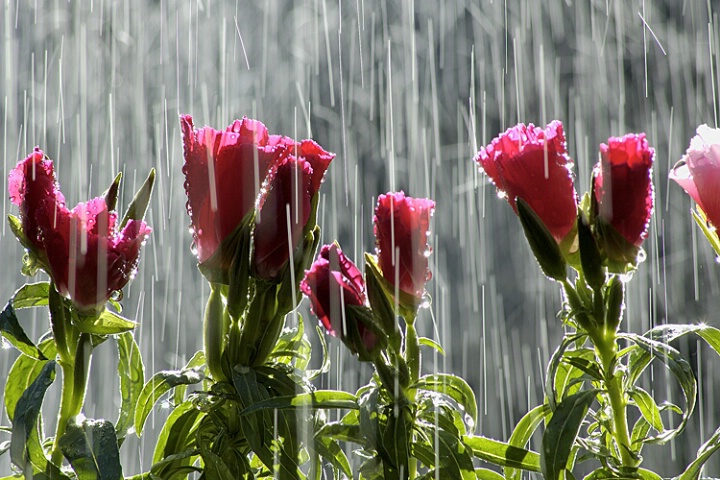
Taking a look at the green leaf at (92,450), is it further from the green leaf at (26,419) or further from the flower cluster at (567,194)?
the flower cluster at (567,194)

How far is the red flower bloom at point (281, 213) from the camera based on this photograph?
1.48ft

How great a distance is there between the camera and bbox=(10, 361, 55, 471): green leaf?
417 millimetres

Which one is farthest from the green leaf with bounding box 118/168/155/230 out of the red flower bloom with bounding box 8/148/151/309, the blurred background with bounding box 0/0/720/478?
the blurred background with bounding box 0/0/720/478

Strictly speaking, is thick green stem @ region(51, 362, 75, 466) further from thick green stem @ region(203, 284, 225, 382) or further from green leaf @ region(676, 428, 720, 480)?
green leaf @ region(676, 428, 720, 480)

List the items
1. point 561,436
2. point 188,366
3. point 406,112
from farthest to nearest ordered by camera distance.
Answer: point 406,112 < point 188,366 < point 561,436

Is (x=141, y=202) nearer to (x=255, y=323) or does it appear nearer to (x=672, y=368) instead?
(x=255, y=323)

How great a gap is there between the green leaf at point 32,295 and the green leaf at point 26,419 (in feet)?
0.23

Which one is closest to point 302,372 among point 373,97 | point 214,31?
point 373,97

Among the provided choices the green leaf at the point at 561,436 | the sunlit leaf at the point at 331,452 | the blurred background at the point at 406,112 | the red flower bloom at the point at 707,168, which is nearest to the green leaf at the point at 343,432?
the sunlit leaf at the point at 331,452

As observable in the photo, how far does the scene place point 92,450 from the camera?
1.38 feet

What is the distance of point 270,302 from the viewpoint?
1.56 ft

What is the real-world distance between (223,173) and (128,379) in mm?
142

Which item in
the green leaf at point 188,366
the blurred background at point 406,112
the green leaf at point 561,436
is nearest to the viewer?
the green leaf at point 561,436

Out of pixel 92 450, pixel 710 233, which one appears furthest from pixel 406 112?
pixel 92 450
